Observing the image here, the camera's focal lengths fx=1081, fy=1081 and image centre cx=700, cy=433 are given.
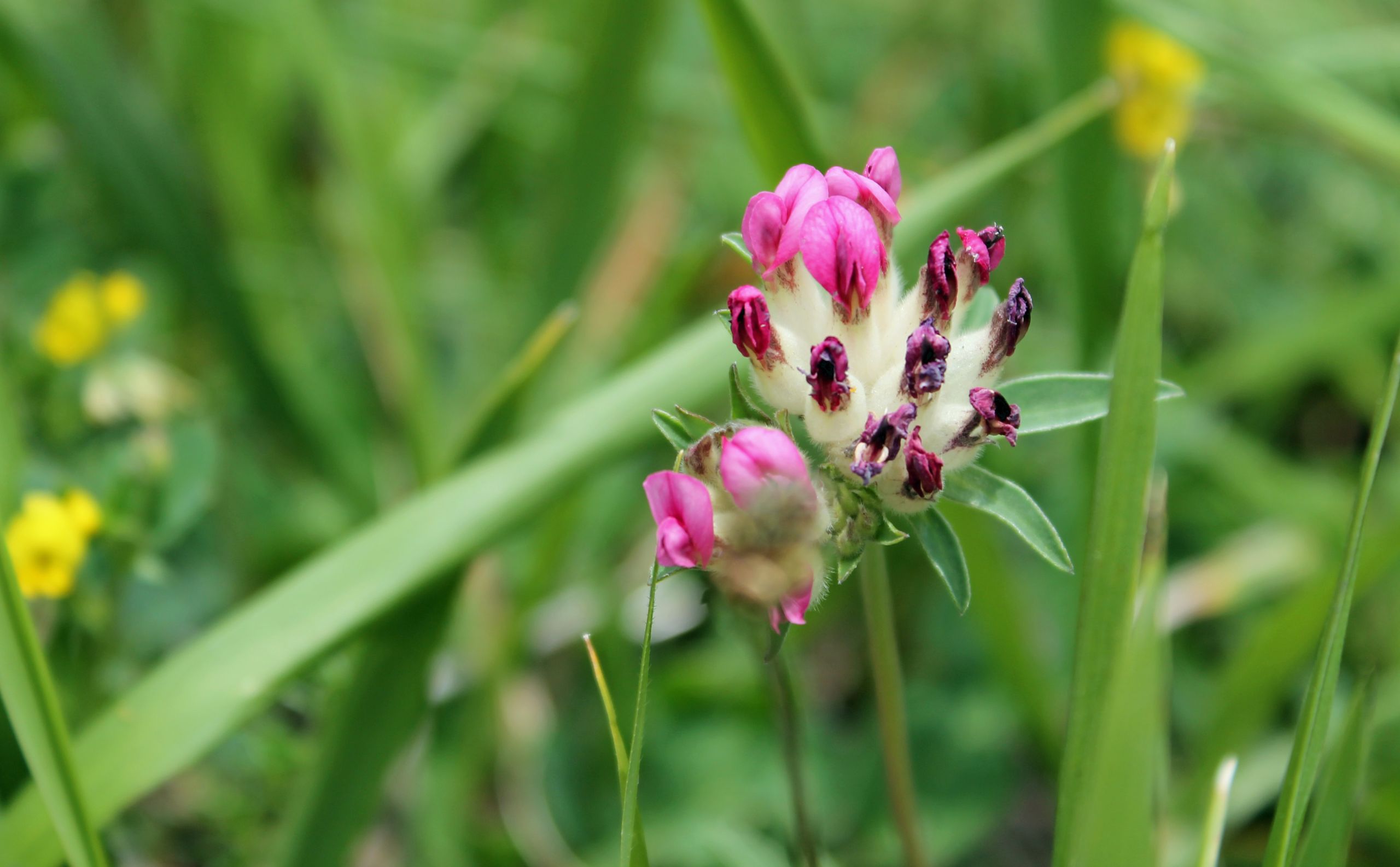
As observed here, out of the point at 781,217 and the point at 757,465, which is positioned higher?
the point at 781,217

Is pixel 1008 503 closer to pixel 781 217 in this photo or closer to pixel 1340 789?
pixel 781 217

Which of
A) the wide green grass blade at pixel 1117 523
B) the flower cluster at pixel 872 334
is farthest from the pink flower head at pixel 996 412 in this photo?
the wide green grass blade at pixel 1117 523

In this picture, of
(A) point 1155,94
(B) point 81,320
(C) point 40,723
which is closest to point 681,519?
(C) point 40,723

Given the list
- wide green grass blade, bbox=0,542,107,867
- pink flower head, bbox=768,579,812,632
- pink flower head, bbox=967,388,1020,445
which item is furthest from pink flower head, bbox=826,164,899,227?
wide green grass blade, bbox=0,542,107,867

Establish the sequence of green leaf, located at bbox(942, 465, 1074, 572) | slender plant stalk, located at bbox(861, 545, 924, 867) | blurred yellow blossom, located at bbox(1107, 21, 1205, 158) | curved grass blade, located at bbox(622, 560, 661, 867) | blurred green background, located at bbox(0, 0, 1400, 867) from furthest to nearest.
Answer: blurred yellow blossom, located at bbox(1107, 21, 1205, 158)
blurred green background, located at bbox(0, 0, 1400, 867)
slender plant stalk, located at bbox(861, 545, 924, 867)
green leaf, located at bbox(942, 465, 1074, 572)
curved grass blade, located at bbox(622, 560, 661, 867)

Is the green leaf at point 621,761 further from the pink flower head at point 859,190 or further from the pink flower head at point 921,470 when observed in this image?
the pink flower head at point 859,190

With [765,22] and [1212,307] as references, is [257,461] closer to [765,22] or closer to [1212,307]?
[765,22]

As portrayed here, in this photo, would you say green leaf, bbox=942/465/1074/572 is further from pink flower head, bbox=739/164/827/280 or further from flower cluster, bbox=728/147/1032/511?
pink flower head, bbox=739/164/827/280
